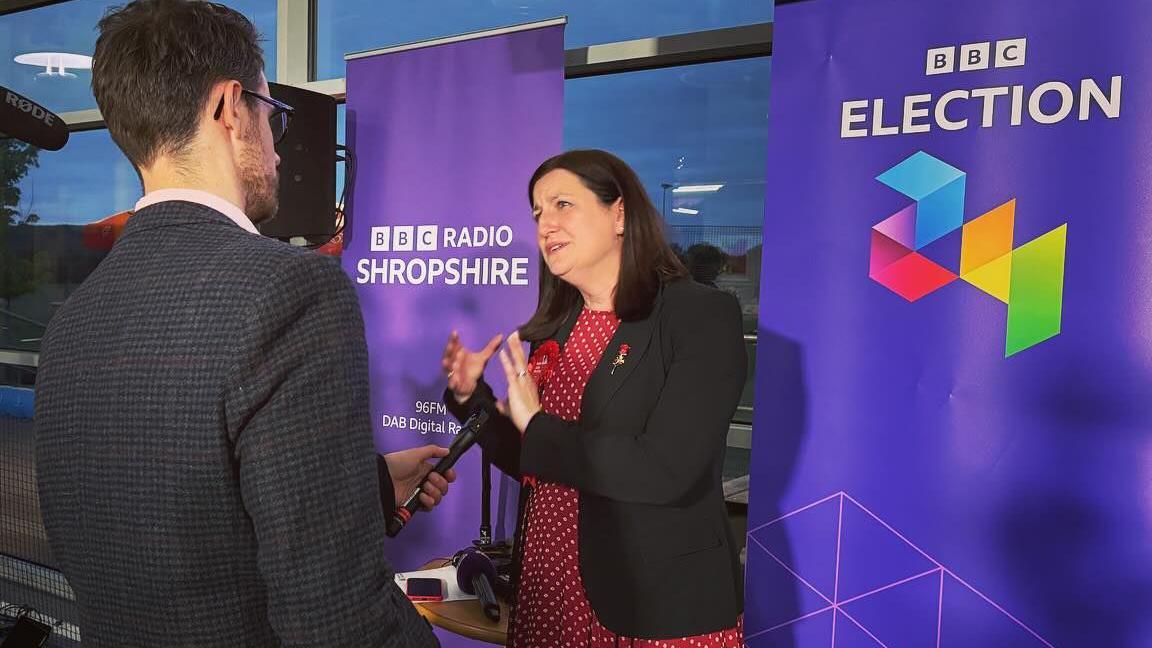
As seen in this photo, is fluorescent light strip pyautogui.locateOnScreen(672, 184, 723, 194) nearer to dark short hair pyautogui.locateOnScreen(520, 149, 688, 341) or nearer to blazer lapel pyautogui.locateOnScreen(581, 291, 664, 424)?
dark short hair pyautogui.locateOnScreen(520, 149, 688, 341)

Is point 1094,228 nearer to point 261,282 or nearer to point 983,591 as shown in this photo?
point 983,591

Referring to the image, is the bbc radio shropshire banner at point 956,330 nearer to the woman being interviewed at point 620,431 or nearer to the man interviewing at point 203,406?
the woman being interviewed at point 620,431

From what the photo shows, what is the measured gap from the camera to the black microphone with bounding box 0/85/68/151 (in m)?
1.49

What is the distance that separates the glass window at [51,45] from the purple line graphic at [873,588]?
445 cm

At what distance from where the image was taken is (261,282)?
768mm

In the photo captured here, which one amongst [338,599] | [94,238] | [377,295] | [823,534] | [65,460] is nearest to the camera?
[338,599]

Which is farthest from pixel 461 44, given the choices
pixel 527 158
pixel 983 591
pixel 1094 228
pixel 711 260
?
pixel 983 591

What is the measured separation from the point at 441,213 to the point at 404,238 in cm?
20

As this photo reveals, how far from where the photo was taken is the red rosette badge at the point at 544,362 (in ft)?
6.14

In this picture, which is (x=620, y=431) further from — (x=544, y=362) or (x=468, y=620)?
(x=468, y=620)

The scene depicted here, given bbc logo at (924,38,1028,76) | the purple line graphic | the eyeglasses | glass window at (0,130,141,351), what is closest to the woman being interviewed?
the purple line graphic

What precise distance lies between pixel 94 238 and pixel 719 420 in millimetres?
4518

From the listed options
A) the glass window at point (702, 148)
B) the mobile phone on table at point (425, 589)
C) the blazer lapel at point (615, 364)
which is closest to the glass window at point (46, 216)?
the glass window at point (702, 148)

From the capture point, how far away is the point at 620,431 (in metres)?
1.69
